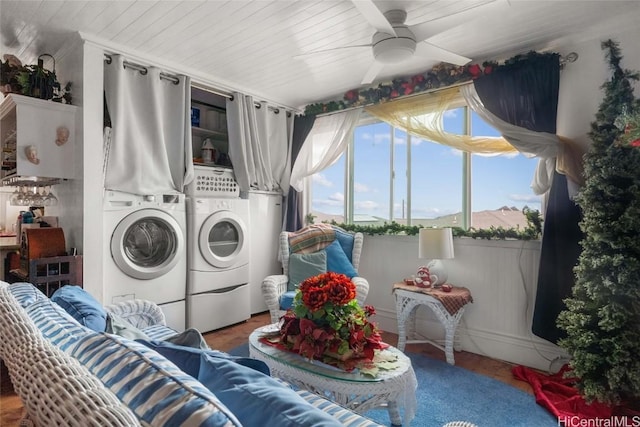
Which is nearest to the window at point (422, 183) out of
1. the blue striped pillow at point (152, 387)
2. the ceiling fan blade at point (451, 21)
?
the ceiling fan blade at point (451, 21)

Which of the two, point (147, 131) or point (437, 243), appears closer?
point (437, 243)

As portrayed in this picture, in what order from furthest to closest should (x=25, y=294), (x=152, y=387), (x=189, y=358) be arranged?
(x=25, y=294), (x=189, y=358), (x=152, y=387)

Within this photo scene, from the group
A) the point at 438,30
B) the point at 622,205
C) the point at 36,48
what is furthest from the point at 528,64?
the point at 36,48

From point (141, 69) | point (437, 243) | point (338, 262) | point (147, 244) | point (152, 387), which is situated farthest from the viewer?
point (338, 262)

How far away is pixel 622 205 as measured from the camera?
197cm

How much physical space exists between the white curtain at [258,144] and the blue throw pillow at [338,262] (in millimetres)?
1140

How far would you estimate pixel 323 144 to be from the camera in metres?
4.04

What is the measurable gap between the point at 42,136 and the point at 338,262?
248 centimetres

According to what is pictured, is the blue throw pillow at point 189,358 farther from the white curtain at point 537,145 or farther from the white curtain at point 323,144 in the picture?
the white curtain at point 323,144

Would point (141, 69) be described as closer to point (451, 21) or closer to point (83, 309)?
point (83, 309)

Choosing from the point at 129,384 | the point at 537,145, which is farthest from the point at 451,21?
the point at 129,384

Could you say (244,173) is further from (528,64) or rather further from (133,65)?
(528,64)

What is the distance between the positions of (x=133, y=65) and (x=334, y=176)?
2214mm

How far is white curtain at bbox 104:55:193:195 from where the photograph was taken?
9.00ft
